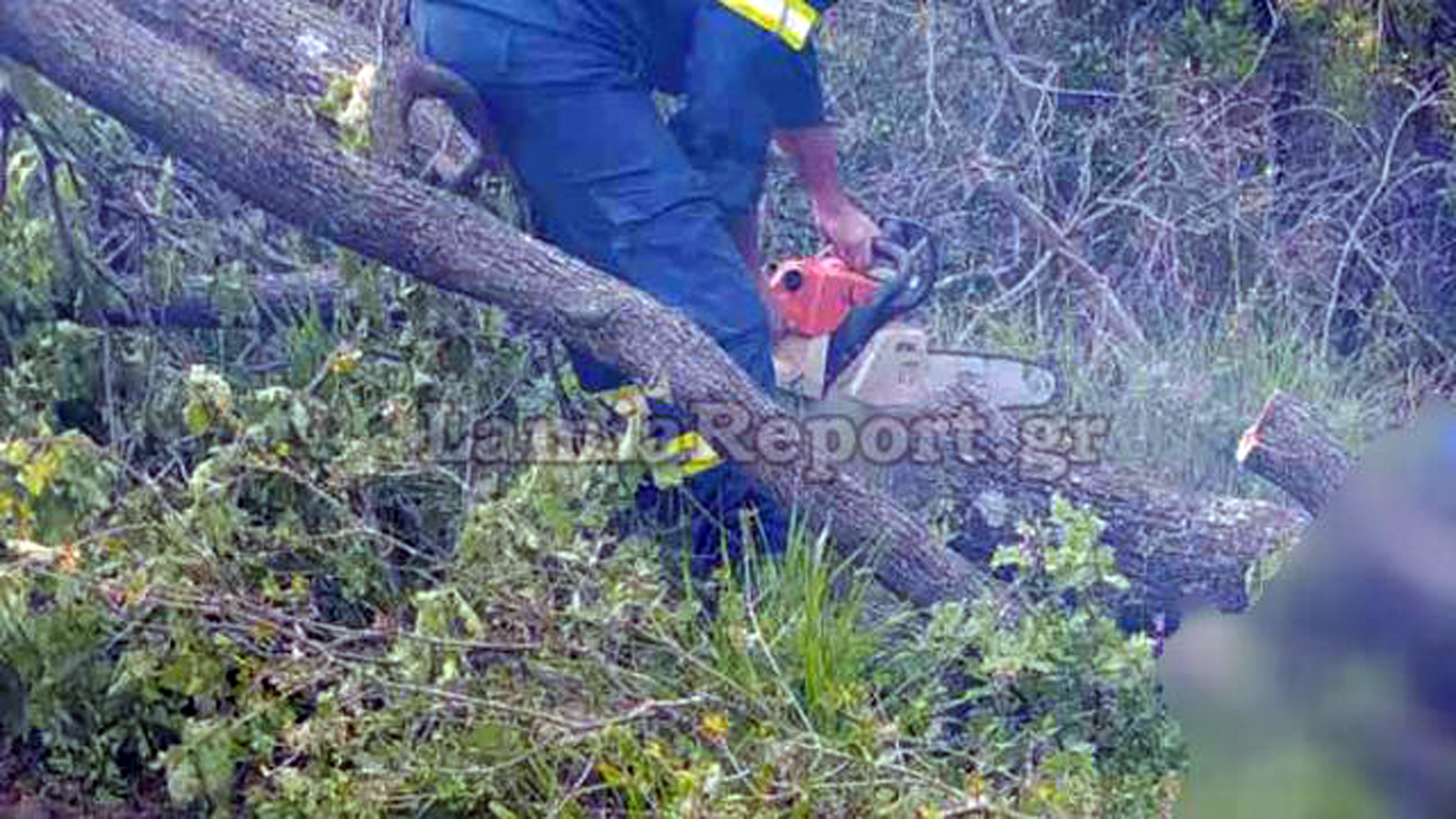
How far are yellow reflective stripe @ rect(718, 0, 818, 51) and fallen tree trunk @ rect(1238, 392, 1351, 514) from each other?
1193 mm

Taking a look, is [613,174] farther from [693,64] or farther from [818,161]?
[818,161]

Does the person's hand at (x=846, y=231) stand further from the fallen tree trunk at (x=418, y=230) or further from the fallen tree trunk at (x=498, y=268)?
the fallen tree trunk at (x=418, y=230)

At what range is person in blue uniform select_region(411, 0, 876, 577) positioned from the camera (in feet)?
14.7

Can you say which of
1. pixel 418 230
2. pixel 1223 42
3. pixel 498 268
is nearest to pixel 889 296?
pixel 498 268

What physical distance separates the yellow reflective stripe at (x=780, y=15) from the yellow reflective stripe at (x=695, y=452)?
0.86m

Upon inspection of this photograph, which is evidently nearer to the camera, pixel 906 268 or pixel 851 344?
pixel 851 344

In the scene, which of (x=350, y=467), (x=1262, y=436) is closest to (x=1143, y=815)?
(x=1262, y=436)

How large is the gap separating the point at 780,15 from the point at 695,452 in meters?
0.91

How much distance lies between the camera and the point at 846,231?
4.88 metres

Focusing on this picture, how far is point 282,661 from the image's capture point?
3537 millimetres

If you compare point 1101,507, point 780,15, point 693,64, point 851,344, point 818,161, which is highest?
point 780,15

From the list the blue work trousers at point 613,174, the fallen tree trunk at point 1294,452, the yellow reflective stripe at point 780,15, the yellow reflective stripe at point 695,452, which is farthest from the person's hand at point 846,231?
the fallen tree trunk at point 1294,452

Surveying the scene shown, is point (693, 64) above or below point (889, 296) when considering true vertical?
above

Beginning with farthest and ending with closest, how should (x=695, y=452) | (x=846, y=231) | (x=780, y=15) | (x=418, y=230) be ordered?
1. (x=846, y=231)
2. (x=780, y=15)
3. (x=695, y=452)
4. (x=418, y=230)
